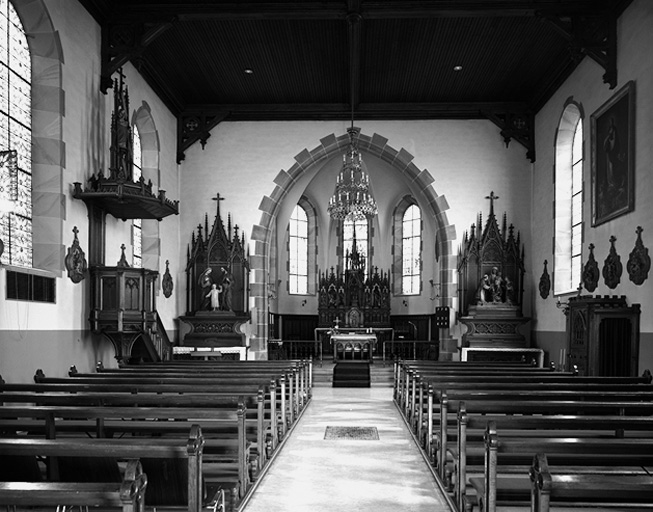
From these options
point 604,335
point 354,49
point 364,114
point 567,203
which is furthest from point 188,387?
point 364,114

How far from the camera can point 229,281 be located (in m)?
19.0

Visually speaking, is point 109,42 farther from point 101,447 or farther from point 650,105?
point 101,447

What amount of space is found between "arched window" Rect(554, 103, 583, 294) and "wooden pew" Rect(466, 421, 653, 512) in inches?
476

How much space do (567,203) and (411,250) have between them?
10.0m

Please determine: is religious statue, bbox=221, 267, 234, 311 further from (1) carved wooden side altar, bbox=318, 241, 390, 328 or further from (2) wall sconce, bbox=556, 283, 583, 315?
(2) wall sconce, bbox=556, 283, 583, 315

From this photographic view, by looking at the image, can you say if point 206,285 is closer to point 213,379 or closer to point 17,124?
point 17,124

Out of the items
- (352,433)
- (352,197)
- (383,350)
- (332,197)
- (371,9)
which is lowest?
(383,350)

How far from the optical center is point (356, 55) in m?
15.1

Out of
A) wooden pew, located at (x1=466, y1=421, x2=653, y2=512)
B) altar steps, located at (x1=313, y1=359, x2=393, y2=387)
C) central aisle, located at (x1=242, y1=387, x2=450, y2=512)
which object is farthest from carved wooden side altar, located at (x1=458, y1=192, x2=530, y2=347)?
wooden pew, located at (x1=466, y1=421, x2=653, y2=512)

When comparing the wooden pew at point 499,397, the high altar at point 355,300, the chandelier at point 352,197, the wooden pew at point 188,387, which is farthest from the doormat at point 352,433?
the high altar at point 355,300

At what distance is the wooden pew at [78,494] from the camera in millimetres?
2899

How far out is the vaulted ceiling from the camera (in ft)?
43.5

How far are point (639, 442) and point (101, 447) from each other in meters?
3.26

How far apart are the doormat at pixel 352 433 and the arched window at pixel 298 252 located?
53.4 feet
